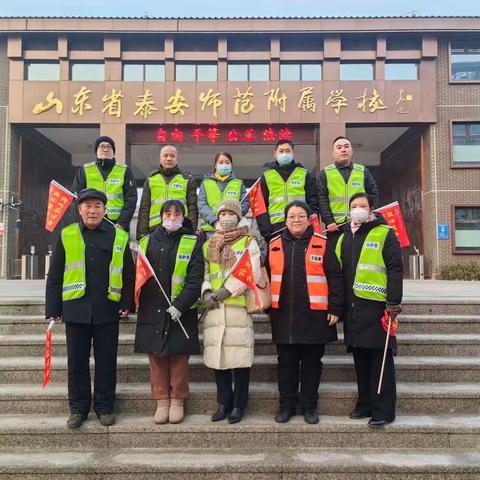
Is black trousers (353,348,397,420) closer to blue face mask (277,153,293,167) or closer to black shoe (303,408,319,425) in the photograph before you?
black shoe (303,408,319,425)

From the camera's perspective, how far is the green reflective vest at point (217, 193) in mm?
5051

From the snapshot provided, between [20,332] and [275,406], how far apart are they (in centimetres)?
282

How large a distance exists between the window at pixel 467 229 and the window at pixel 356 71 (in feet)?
19.3

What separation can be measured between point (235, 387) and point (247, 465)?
0.65m

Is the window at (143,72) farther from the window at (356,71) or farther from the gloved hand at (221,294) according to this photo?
the gloved hand at (221,294)

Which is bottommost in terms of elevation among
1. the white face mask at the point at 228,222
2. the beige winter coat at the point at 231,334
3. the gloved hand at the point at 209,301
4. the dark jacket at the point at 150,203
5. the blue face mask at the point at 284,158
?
the beige winter coat at the point at 231,334

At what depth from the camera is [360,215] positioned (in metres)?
3.85

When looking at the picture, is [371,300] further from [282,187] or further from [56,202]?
[56,202]

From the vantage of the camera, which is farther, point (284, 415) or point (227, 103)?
point (227, 103)

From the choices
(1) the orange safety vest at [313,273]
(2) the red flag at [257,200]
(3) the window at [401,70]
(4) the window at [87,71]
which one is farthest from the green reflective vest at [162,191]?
(3) the window at [401,70]

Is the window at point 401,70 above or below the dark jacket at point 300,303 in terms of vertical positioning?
above

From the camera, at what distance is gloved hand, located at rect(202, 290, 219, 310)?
3840mm

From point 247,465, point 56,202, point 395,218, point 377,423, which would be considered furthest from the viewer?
point 56,202

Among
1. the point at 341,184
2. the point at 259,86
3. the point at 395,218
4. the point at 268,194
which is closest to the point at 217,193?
the point at 268,194
